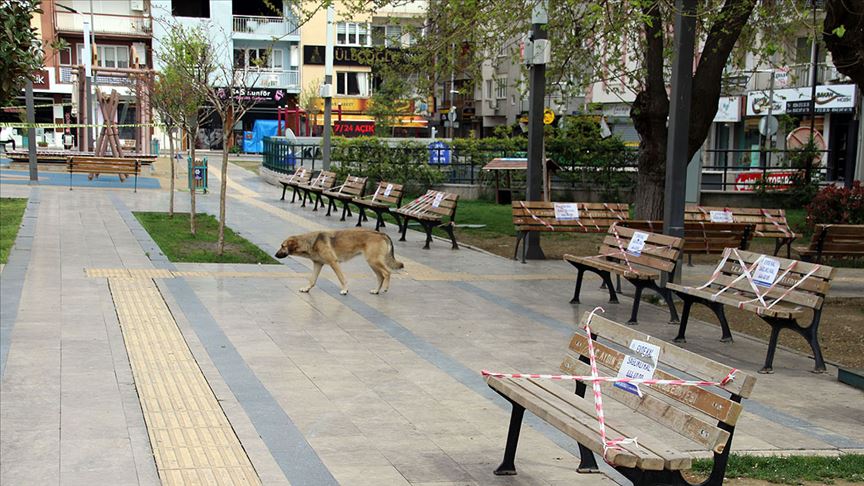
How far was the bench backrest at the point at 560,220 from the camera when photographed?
14367 millimetres

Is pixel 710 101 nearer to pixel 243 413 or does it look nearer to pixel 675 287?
A: pixel 675 287

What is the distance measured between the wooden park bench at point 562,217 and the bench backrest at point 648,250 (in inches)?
112

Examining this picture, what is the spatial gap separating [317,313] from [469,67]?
8149 millimetres

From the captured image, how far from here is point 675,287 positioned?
9.12 metres

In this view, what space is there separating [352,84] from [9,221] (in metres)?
45.0

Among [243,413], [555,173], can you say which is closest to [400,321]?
[243,413]

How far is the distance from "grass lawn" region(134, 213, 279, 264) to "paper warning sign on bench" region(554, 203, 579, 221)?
435 cm

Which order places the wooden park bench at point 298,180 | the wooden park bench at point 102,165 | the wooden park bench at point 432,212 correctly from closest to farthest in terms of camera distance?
the wooden park bench at point 432,212 < the wooden park bench at point 298,180 < the wooden park bench at point 102,165

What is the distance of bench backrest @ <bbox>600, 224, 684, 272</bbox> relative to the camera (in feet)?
33.0

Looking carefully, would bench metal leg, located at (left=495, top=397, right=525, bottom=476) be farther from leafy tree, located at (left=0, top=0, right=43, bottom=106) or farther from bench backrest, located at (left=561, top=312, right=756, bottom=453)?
leafy tree, located at (left=0, top=0, right=43, bottom=106)

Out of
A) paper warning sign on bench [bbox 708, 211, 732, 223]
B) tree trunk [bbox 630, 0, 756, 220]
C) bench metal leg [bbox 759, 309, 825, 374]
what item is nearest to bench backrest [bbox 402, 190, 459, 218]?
tree trunk [bbox 630, 0, 756, 220]

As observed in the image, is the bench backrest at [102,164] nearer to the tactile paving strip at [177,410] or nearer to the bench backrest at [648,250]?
the tactile paving strip at [177,410]

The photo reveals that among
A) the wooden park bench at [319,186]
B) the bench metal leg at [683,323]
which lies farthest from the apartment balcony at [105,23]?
the bench metal leg at [683,323]

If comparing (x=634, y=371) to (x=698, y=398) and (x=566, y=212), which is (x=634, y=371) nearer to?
(x=698, y=398)
